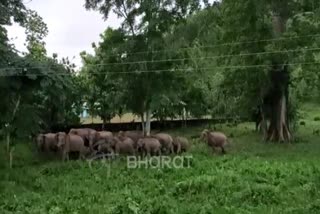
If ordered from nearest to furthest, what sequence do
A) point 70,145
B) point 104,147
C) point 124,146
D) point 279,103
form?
1. point 70,145
2. point 124,146
3. point 104,147
4. point 279,103

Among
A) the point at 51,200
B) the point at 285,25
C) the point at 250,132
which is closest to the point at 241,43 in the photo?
the point at 285,25

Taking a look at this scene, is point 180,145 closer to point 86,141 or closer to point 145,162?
point 145,162

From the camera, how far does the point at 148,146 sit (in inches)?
706

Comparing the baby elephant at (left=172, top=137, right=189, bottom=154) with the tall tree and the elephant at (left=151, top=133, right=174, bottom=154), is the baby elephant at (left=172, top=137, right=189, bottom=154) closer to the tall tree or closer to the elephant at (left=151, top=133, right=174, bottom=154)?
the elephant at (left=151, top=133, right=174, bottom=154)

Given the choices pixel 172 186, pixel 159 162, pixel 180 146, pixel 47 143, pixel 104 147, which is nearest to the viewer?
pixel 172 186

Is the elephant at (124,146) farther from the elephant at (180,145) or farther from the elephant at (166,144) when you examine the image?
the elephant at (180,145)

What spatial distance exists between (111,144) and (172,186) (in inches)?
234

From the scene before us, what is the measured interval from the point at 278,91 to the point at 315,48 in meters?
4.49

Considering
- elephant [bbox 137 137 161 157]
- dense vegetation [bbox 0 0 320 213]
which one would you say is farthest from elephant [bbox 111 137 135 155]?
dense vegetation [bbox 0 0 320 213]

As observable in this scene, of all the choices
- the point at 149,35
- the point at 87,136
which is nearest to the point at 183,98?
the point at 149,35

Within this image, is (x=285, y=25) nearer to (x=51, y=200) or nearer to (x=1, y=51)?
(x=1, y=51)

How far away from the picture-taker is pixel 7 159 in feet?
57.7

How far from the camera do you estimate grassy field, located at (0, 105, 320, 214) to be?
10.6m

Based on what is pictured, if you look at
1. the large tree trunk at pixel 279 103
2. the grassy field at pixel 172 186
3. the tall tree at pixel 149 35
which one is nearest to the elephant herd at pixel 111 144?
the grassy field at pixel 172 186
